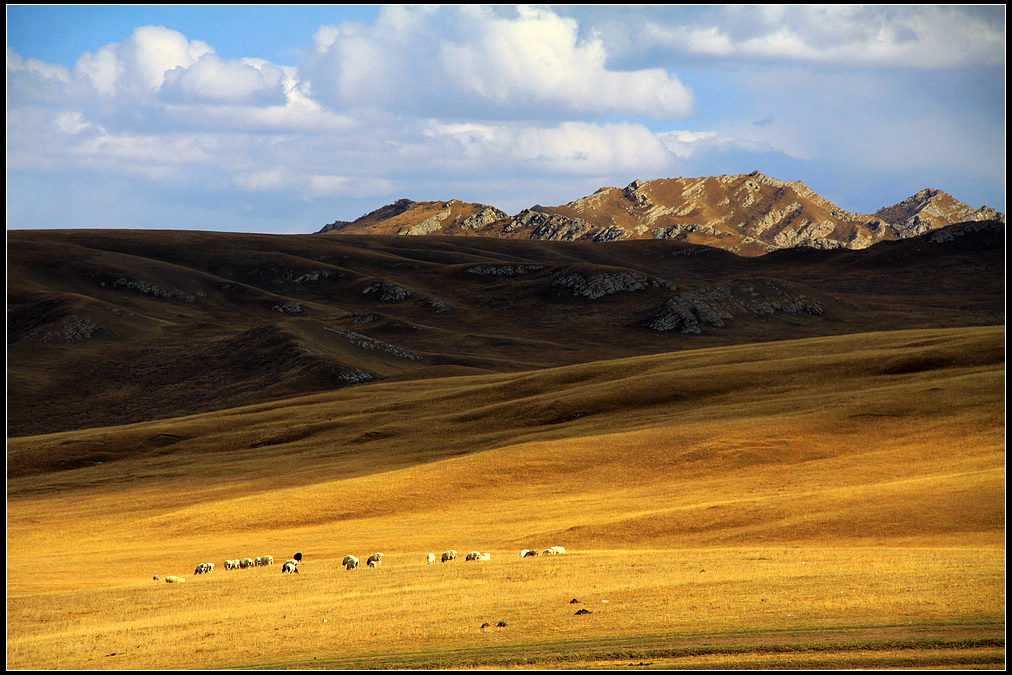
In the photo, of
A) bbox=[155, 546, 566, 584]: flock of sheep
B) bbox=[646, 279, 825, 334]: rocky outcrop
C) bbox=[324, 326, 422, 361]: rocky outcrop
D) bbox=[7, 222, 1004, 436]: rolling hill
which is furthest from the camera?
bbox=[646, 279, 825, 334]: rocky outcrop

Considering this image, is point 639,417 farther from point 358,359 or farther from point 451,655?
point 358,359

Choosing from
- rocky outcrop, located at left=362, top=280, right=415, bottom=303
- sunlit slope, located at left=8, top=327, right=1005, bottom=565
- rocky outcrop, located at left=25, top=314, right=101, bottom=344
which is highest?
rocky outcrop, located at left=362, top=280, right=415, bottom=303

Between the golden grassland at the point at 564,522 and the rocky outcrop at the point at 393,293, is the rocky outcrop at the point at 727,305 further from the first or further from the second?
the golden grassland at the point at 564,522

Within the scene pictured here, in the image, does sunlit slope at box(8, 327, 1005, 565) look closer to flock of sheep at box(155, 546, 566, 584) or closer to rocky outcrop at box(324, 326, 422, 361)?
flock of sheep at box(155, 546, 566, 584)

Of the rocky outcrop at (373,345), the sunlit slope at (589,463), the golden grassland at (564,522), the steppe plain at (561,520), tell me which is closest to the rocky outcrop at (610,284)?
the rocky outcrop at (373,345)

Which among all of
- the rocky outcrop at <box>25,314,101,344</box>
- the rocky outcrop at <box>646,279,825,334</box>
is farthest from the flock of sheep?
the rocky outcrop at <box>646,279,825,334</box>
